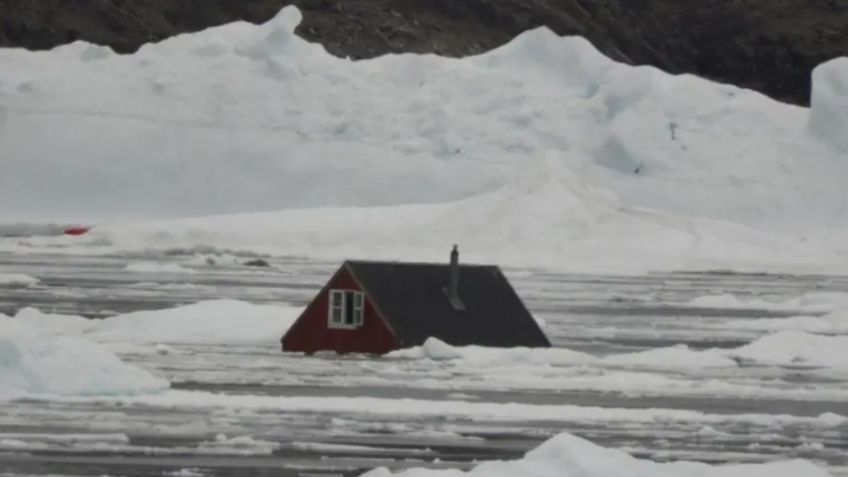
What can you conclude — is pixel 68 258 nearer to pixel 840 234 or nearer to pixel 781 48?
pixel 840 234

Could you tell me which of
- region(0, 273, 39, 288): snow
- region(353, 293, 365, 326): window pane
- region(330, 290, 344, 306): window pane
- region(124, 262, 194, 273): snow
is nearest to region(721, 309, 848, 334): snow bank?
region(353, 293, 365, 326): window pane

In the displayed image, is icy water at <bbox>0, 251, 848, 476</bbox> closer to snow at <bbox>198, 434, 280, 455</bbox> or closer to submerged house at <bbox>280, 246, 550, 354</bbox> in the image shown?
snow at <bbox>198, 434, 280, 455</bbox>

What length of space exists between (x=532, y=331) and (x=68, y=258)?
84.4ft

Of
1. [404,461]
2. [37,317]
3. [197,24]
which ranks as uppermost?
[197,24]

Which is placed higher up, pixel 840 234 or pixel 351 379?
pixel 840 234

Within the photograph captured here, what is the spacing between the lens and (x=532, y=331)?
30.7 meters

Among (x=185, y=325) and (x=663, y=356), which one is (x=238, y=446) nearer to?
(x=663, y=356)

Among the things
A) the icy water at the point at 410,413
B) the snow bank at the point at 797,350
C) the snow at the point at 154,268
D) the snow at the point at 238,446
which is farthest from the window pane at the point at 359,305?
the snow at the point at 154,268

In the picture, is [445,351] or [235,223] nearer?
[445,351]

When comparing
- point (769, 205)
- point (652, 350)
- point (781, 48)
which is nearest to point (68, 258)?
point (769, 205)

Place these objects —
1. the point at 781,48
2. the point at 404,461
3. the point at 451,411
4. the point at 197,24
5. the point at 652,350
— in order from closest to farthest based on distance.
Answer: the point at 404,461, the point at 451,411, the point at 652,350, the point at 197,24, the point at 781,48

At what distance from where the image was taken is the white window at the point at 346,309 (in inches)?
1155

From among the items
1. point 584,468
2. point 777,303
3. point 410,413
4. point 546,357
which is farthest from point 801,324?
point 584,468

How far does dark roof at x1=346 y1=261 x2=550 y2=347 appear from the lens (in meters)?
29.5
